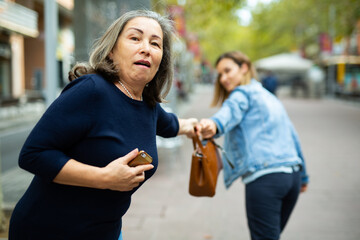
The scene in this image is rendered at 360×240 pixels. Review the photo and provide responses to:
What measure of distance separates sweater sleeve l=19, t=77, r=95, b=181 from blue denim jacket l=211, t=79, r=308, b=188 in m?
1.16

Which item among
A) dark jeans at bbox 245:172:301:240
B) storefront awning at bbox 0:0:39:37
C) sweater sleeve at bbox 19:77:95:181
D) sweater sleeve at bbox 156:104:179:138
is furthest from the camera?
storefront awning at bbox 0:0:39:37

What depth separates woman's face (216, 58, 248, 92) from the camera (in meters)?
2.89

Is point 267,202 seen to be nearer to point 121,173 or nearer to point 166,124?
point 166,124

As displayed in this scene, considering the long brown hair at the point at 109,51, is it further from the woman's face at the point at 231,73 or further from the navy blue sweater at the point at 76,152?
the woman's face at the point at 231,73

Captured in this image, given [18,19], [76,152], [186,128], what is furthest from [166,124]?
[18,19]

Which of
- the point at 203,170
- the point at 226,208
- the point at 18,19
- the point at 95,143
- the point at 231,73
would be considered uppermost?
the point at 18,19

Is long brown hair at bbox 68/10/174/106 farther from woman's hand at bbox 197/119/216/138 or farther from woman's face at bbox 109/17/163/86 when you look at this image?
woman's hand at bbox 197/119/216/138

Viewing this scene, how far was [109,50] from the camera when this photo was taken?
1.76 m

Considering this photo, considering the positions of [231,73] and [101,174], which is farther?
[231,73]

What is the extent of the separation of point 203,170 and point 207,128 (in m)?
0.27

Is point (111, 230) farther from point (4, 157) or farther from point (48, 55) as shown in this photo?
point (4, 157)

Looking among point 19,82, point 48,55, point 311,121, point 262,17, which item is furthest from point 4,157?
point 262,17

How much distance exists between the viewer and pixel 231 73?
2887 mm

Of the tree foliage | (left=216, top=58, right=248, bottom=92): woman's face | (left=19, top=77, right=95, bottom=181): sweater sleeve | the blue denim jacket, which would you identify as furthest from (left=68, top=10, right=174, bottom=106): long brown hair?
the tree foliage
